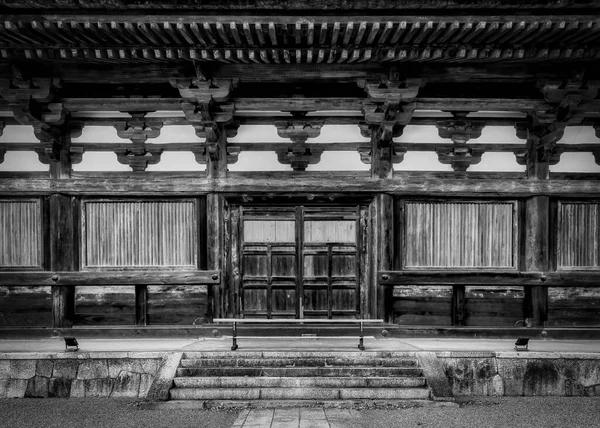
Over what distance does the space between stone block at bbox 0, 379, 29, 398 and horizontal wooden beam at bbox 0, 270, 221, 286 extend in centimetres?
221

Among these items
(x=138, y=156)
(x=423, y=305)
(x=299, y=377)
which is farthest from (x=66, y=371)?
(x=423, y=305)

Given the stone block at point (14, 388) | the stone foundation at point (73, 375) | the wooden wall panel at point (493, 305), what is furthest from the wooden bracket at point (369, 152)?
the stone block at point (14, 388)

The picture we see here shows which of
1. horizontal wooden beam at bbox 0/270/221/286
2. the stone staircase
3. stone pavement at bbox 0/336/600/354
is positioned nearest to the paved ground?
stone pavement at bbox 0/336/600/354

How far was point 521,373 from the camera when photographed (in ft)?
25.9

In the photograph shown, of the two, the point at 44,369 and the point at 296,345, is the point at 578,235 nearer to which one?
the point at 296,345

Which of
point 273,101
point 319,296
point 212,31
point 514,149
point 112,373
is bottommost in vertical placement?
point 112,373

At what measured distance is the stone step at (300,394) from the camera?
23.6ft

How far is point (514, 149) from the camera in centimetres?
977

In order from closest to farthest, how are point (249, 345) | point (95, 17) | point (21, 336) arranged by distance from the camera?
point (95, 17) → point (249, 345) → point (21, 336)

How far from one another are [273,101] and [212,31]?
1.96 meters

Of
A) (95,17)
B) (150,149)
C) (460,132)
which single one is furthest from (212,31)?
(460,132)

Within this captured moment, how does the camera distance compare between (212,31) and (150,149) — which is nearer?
(212,31)

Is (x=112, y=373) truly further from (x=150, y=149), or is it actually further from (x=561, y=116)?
(x=561, y=116)

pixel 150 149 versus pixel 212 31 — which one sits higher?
pixel 212 31
